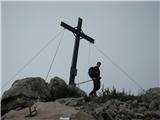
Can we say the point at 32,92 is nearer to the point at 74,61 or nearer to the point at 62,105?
the point at 62,105

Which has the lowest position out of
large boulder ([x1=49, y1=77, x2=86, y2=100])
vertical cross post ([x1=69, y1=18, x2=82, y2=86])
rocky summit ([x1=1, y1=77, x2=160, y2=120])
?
rocky summit ([x1=1, y1=77, x2=160, y2=120])

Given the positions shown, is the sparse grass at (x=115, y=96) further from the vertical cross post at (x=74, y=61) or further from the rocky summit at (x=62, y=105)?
the vertical cross post at (x=74, y=61)

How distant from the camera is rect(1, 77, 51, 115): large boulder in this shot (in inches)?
480

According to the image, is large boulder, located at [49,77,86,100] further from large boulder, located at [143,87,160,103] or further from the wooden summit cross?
large boulder, located at [143,87,160,103]

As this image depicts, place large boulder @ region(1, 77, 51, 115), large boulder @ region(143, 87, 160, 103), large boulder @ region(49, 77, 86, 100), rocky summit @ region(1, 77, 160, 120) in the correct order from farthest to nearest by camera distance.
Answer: large boulder @ region(49, 77, 86, 100) → large boulder @ region(143, 87, 160, 103) → large boulder @ region(1, 77, 51, 115) → rocky summit @ region(1, 77, 160, 120)

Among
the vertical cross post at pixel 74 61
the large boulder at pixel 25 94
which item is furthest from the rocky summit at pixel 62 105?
the vertical cross post at pixel 74 61

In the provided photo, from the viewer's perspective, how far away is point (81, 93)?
1502 cm

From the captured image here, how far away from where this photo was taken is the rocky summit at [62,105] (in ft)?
32.2

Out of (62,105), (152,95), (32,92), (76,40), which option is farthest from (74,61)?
(62,105)

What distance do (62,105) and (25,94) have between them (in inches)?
91.2

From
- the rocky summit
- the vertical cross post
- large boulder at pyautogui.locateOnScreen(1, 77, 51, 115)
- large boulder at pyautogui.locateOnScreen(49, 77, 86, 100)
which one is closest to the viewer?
the rocky summit

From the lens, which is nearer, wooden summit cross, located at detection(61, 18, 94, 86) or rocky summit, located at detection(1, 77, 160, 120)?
rocky summit, located at detection(1, 77, 160, 120)

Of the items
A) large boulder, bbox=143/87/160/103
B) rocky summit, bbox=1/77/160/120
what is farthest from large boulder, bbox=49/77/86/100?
large boulder, bbox=143/87/160/103

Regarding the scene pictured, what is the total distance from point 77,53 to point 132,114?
332 inches
